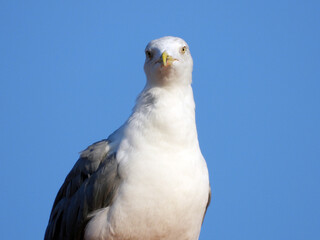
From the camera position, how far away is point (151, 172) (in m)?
3.17

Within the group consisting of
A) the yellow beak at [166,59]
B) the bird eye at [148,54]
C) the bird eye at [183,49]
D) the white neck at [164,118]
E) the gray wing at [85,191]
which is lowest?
the gray wing at [85,191]

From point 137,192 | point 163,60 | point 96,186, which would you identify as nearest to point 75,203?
point 96,186

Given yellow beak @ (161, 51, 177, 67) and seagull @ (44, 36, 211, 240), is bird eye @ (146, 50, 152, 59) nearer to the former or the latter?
seagull @ (44, 36, 211, 240)

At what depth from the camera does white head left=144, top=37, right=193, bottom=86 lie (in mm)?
3387

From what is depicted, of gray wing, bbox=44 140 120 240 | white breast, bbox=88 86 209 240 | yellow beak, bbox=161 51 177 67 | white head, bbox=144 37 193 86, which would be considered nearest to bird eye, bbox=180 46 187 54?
white head, bbox=144 37 193 86

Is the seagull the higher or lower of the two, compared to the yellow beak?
lower

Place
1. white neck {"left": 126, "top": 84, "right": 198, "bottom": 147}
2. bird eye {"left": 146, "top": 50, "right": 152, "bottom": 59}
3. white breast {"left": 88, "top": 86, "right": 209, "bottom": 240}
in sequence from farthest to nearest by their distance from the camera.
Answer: bird eye {"left": 146, "top": 50, "right": 152, "bottom": 59} < white neck {"left": 126, "top": 84, "right": 198, "bottom": 147} < white breast {"left": 88, "top": 86, "right": 209, "bottom": 240}

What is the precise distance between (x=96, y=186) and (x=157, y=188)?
493 millimetres

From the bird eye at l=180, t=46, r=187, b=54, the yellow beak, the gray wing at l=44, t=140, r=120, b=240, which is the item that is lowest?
the gray wing at l=44, t=140, r=120, b=240

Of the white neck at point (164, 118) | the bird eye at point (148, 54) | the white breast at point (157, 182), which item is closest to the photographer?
the white breast at point (157, 182)

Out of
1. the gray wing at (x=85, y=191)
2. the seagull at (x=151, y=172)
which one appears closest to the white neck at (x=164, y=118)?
the seagull at (x=151, y=172)

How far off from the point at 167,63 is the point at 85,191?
3.80ft

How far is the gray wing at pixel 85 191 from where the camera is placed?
10.8 ft

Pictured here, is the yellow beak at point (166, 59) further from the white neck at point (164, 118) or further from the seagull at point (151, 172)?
the white neck at point (164, 118)
